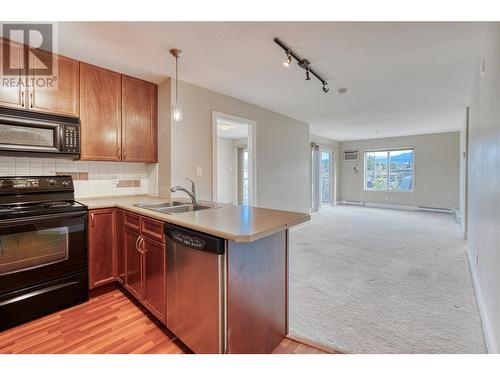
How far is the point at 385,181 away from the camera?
821 cm

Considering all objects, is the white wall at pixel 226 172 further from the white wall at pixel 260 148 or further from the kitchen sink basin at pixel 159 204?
the kitchen sink basin at pixel 159 204

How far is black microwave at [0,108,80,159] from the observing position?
78.7 inches

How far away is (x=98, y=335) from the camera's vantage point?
5.75ft

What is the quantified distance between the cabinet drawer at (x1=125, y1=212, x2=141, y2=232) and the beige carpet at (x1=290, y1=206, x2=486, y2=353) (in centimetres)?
148

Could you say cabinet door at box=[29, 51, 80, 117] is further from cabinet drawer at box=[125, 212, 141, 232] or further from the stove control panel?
cabinet drawer at box=[125, 212, 141, 232]

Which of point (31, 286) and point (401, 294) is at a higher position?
point (31, 286)

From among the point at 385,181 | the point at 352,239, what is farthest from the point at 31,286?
the point at 385,181

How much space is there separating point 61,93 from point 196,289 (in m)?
2.27

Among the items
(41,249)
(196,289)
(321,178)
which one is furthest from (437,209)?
(41,249)

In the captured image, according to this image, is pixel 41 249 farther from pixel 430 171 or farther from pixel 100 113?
pixel 430 171

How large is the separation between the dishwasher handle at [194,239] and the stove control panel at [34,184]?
1.50m

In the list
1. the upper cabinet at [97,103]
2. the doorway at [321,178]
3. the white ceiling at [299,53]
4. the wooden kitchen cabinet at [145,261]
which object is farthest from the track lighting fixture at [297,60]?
the doorway at [321,178]
